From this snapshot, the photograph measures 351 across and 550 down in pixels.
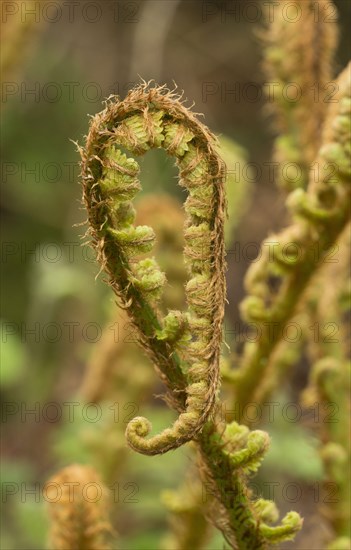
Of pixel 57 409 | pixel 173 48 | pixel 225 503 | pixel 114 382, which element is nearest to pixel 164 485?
pixel 114 382

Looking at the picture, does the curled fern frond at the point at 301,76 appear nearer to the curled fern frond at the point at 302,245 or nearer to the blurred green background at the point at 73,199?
the curled fern frond at the point at 302,245

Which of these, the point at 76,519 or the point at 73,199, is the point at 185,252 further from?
the point at 73,199

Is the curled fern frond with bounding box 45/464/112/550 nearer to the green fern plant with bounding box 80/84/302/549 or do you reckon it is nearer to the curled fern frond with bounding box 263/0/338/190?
the green fern plant with bounding box 80/84/302/549

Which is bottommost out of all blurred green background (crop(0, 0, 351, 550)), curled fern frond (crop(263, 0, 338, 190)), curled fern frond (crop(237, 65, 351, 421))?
blurred green background (crop(0, 0, 351, 550))

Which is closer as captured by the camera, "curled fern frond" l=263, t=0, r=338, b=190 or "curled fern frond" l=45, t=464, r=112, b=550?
"curled fern frond" l=45, t=464, r=112, b=550

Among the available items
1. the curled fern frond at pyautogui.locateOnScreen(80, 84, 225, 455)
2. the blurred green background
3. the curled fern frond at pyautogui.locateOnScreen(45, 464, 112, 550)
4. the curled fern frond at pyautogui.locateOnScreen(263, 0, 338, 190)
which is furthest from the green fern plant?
the blurred green background

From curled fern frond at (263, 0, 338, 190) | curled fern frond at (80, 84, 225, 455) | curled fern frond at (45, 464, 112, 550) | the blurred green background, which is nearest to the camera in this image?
curled fern frond at (80, 84, 225, 455)
